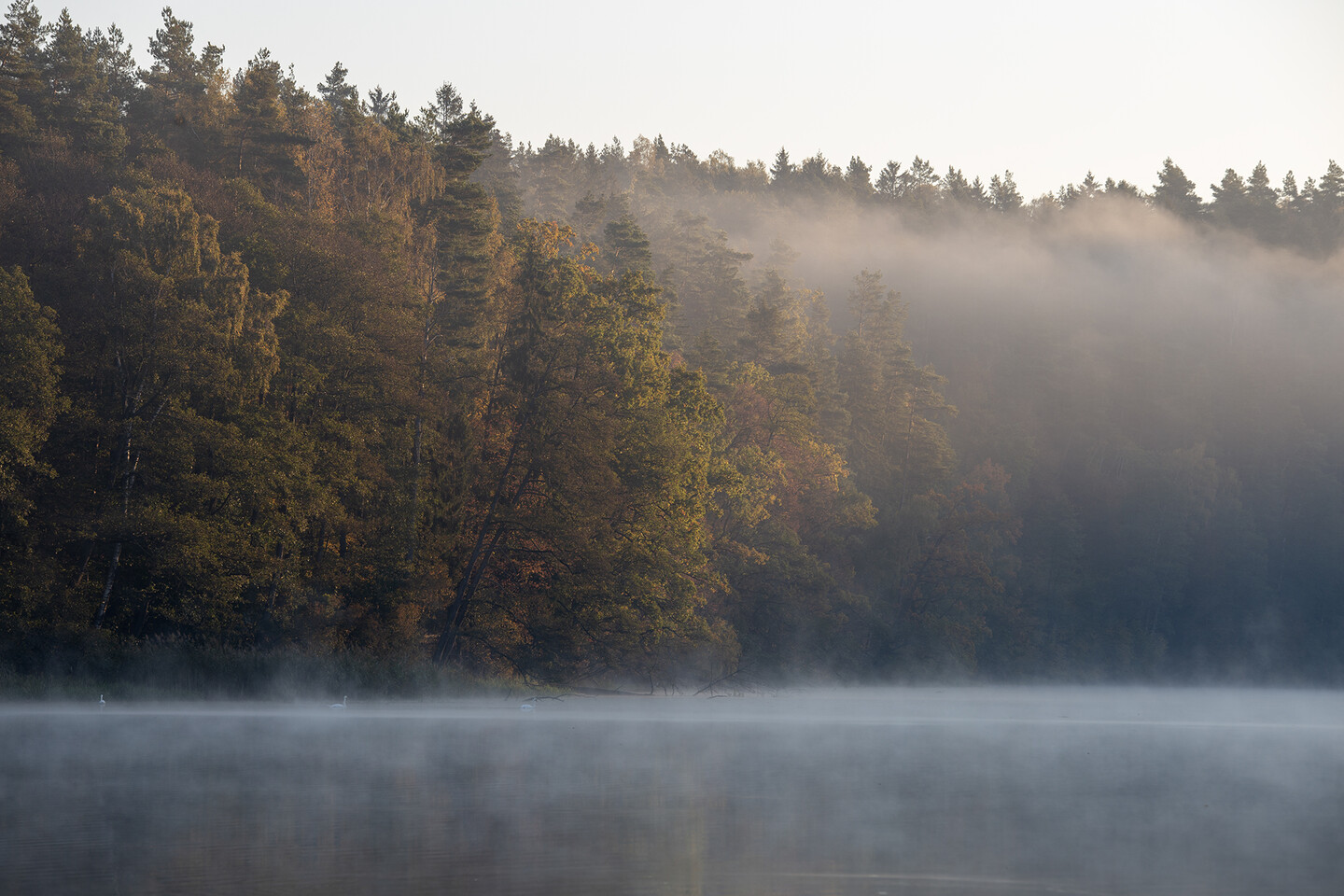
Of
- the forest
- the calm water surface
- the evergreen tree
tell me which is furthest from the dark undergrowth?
the evergreen tree

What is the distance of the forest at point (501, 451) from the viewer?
41.7 metres

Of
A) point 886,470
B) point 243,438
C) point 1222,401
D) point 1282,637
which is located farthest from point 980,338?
point 243,438

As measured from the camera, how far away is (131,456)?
42.1m

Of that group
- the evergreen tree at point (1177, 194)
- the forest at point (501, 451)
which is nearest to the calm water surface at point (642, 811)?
the forest at point (501, 451)

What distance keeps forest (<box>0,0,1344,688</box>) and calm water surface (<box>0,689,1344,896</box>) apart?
11.6m

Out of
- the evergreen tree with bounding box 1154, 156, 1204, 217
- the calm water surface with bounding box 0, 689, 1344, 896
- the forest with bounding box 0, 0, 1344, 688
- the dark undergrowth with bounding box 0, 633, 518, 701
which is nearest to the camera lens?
the calm water surface with bounding box 0, 689, 1344, 896

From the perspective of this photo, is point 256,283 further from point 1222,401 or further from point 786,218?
point 786,218

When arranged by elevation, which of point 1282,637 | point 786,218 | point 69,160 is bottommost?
point 1282,637

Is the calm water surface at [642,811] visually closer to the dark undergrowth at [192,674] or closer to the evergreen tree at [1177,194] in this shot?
the dark undergrowth at [192,674]

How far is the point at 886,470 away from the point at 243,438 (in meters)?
57.3

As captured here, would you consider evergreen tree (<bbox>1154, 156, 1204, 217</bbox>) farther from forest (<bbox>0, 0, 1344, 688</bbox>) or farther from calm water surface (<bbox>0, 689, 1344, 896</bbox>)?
calm water surface (<bbox>0, 689, 1344, 896</bbox>)

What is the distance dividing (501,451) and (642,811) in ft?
121

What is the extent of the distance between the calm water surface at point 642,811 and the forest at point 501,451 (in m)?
11.6

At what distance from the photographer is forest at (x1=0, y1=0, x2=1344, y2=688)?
4169cm
